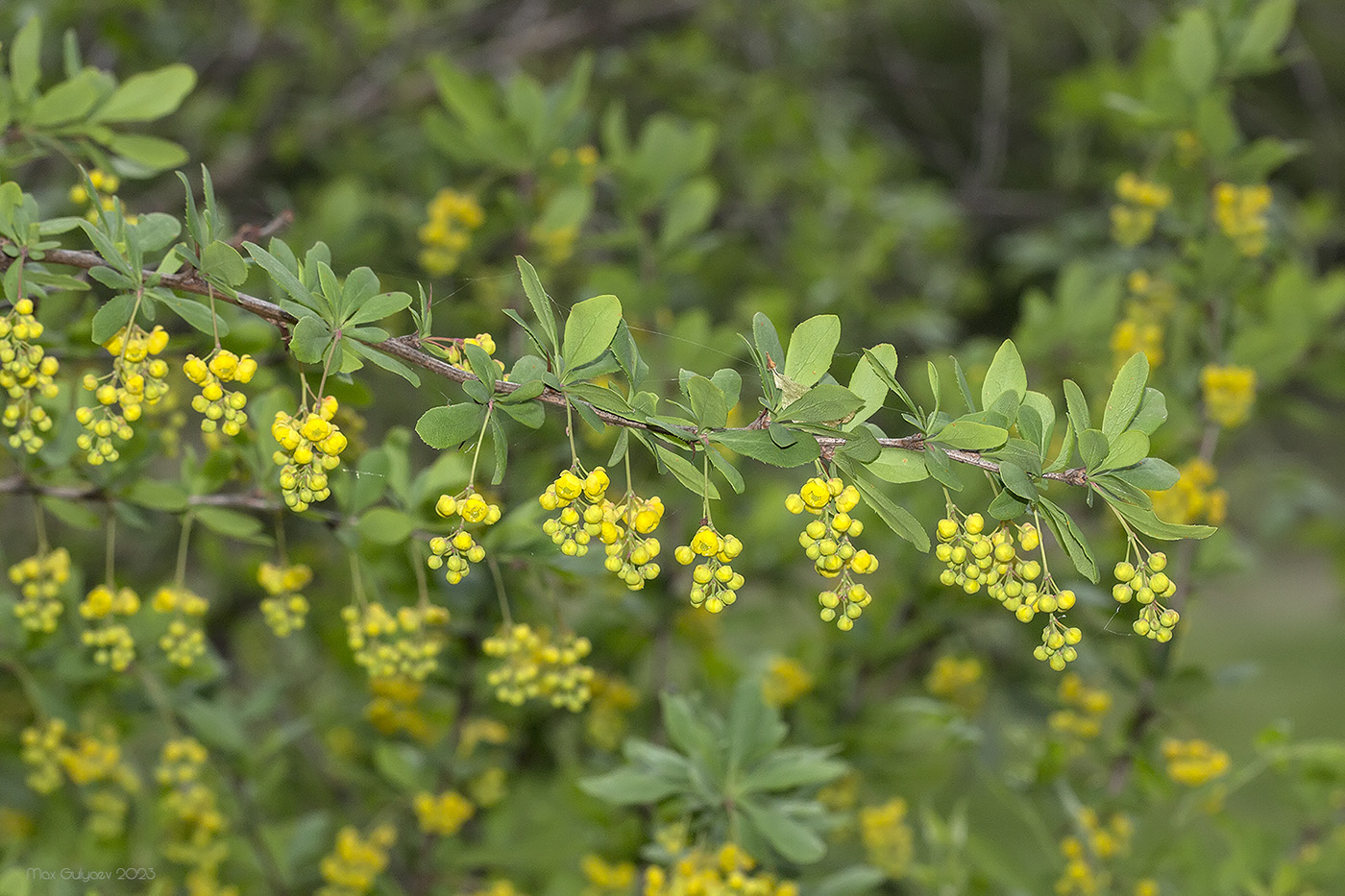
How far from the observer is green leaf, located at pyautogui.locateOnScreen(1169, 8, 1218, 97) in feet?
5.55

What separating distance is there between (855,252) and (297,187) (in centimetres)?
162

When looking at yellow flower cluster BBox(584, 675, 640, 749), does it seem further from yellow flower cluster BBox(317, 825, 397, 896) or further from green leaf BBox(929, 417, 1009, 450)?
green leaf BBox(929, 417, 1009, 450)

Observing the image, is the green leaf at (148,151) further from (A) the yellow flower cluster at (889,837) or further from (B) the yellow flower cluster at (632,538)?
(A) the yellow flower cluster at (889,837)

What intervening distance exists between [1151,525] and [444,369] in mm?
568

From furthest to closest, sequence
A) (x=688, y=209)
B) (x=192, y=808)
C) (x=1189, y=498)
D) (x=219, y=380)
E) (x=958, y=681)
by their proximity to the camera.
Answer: (x=958, y=681) < (x=688, y=209) < (x=1189, y=498) < (x=192, y=808) < (x=219, y=380)

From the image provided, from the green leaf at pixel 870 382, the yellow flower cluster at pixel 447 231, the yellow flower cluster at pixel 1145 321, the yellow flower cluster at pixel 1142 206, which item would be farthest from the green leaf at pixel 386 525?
the yellow flower cluster at pixel 1142 206

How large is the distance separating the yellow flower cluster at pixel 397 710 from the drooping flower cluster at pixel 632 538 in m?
0.96

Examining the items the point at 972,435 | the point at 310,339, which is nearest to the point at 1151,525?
the point at 972,435

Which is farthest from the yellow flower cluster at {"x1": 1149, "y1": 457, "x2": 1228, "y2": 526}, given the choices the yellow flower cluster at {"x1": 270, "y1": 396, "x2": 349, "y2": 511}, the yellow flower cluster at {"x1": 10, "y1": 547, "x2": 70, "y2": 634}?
the yellow flower cluster at {"x1": 10, "y1": 547, "x2": 70, "y2": 634}

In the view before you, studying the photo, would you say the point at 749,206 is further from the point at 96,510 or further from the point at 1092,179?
the point at 96,510

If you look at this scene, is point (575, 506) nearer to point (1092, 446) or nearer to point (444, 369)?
point (444, 369)

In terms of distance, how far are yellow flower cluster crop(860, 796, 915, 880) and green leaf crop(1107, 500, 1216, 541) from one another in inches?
48.1

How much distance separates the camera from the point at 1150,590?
2.81 ft

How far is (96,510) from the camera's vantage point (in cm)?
135
